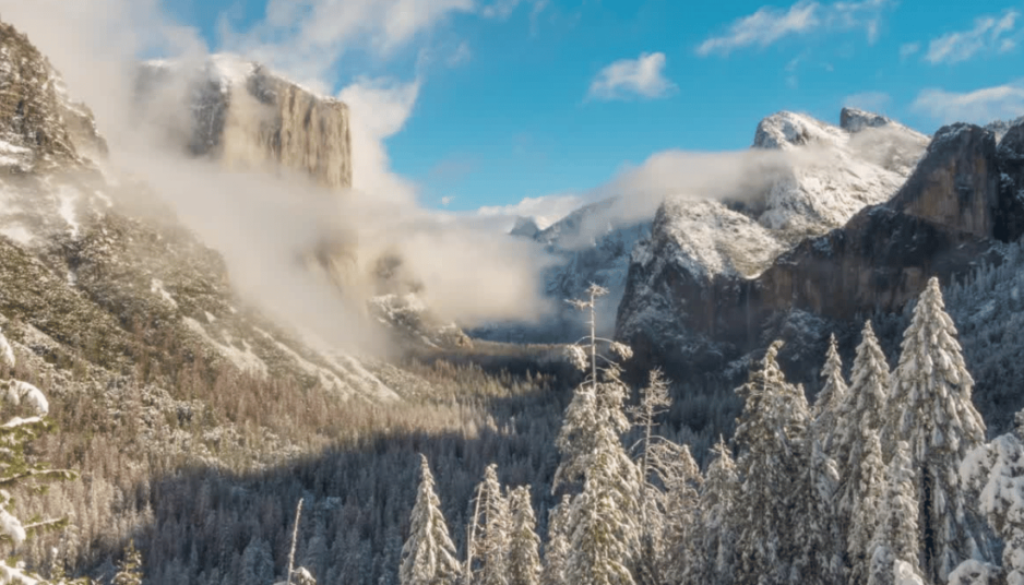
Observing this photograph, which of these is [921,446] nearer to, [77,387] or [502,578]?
[502,578]

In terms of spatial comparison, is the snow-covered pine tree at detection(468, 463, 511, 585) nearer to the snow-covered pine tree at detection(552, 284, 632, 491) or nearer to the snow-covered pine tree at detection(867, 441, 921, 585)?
the snow-covered pine tree at detection(552, 284, 632, 491)

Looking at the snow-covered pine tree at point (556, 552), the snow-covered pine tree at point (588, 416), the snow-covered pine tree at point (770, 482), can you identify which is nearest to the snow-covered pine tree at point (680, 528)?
the snow-covered pine tree at point (770, 482)

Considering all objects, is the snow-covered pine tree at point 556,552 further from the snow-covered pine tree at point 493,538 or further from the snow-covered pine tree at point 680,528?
the snow-covered pine tree at point 680,528

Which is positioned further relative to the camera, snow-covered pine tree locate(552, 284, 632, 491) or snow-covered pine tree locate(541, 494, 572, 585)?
snow-covered pine tree locate(541, 494, 572, 585)

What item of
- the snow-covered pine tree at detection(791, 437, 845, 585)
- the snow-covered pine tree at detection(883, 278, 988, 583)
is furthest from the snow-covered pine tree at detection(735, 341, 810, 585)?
the snow-covered pine tree at detection(883, 278, 988, 583)

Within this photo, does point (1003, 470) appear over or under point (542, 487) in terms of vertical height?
over

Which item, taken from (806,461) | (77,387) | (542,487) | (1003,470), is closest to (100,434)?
(77,387)
